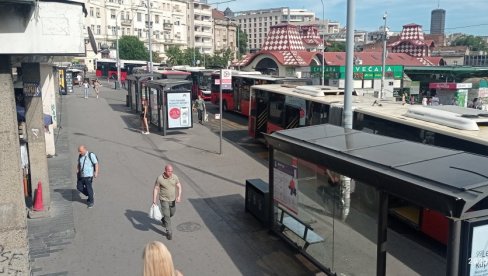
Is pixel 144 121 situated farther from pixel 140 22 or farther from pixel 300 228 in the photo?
pixel 140 22

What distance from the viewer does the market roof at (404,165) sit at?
4.72 metres

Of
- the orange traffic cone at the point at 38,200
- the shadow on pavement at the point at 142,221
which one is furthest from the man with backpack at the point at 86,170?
the shadow on pavement at the point at 142,221

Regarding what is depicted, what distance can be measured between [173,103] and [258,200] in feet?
36.9

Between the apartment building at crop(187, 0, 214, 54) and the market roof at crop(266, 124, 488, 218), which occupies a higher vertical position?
the apartment building at crop(187, 0, 214, 54)

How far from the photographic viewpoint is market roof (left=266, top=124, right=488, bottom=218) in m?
4.72

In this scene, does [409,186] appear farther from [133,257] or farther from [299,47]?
[299,47]

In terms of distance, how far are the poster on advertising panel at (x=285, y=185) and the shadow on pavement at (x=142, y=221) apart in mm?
2616

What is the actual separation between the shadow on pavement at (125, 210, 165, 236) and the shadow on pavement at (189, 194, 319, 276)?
3.62ft

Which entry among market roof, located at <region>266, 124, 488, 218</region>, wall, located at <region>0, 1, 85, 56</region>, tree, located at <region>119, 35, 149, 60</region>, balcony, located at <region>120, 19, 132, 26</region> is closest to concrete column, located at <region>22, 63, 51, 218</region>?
wall, located at <region>0, 1, 85, 56</region>

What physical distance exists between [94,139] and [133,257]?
500 inches

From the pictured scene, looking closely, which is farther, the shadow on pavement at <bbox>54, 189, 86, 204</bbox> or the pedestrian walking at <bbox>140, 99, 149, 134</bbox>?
the pedestrian walking at <bbox>140, 99, 149, 134</bbox>

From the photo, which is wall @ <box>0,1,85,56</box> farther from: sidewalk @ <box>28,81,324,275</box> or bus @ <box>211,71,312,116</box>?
bus @ <box>211,71,312,116</box>

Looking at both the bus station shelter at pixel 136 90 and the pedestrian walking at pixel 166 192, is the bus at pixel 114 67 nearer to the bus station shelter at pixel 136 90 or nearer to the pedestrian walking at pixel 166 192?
the bus station shelter at pixel 136 90

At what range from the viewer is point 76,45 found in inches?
309
